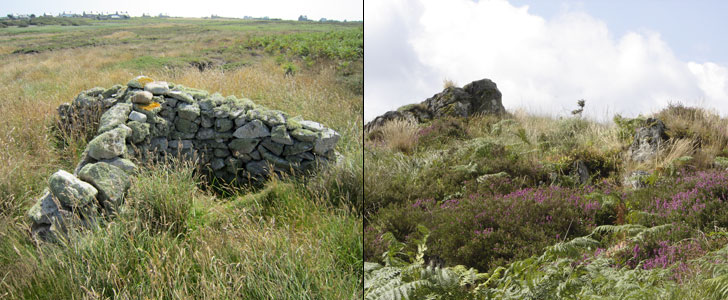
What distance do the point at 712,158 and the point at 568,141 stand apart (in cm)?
161

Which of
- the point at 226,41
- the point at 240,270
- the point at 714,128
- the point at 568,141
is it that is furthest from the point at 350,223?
the point at 226,41

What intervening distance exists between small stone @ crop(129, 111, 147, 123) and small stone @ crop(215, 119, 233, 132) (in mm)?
960

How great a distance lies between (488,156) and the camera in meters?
4.99

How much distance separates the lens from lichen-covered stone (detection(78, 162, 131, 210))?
4.32 meters

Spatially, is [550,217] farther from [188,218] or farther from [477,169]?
[188,218]

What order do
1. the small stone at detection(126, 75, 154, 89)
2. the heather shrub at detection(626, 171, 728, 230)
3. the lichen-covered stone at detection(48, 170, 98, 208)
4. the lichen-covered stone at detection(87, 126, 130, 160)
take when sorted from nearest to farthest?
the heather shrub at detection(626, 171, 728, 230)
the lichen-covered stone at detection(48, 170, 98, 208)
the lichen-covered stone at detection(87, 126, 130, 160)
the small stone at detection(126, 75, 154, 89)

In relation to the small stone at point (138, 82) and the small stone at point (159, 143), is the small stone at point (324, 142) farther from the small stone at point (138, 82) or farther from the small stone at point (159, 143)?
the small stone at point (138, 82)

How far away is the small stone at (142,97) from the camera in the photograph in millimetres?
6723

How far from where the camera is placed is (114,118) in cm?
601

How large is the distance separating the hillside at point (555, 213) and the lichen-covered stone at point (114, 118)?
3.08 m

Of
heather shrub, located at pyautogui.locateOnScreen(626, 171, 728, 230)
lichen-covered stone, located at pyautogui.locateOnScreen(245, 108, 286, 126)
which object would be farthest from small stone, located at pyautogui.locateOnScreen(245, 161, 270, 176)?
A: heather shrub, located at pyautogui.locateOnScreen(626, 171, 728, 230)

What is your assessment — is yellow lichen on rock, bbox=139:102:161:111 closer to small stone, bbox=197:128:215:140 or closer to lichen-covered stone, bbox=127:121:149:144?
lichen-covered stone, bbox=127:121:149:144

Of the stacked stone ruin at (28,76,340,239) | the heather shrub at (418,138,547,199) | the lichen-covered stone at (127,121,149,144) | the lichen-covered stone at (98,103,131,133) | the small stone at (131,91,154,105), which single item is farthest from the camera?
the small stone at (131,91,154,105)

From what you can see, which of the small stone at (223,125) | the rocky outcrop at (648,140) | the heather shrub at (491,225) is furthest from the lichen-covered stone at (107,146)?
the rocky outcrop at (648,140)
